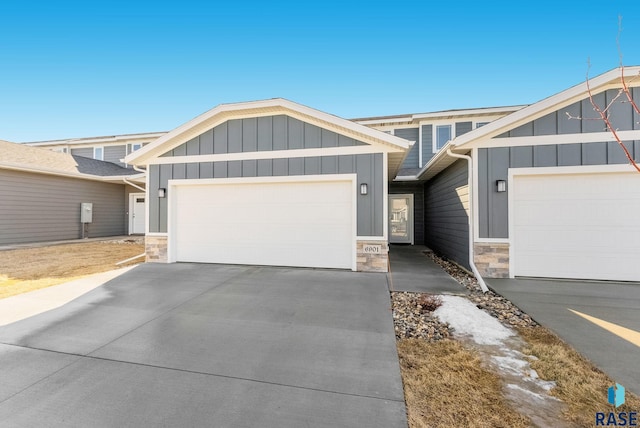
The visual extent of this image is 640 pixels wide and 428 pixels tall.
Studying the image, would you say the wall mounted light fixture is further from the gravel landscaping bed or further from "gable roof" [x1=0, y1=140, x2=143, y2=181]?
"gable roof" [x1=0, y1=140, x2=143, y2=181]

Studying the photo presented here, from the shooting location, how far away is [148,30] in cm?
982

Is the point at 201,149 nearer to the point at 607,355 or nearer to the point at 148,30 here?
the point at 148,30

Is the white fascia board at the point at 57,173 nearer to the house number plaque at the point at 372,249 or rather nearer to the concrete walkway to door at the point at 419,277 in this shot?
the house number plaque at the point at 372,249

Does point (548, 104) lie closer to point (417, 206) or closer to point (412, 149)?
point (417, 206)

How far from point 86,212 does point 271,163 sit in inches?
423

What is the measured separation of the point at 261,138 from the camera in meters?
6.63

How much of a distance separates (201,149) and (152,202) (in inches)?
78.1

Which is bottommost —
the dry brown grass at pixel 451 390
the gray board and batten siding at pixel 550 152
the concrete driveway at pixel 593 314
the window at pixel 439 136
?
the dry brown grass at pixel 451 390

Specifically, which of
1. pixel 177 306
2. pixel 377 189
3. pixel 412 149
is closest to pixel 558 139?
pixel 377 189

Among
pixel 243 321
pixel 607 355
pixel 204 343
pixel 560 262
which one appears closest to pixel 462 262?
pixel 560 262

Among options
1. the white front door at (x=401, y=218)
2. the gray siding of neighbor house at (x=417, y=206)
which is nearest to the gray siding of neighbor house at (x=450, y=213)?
the gray siding of neighbor house at (x=417, y=206)

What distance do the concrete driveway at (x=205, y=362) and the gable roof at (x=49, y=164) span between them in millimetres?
9021

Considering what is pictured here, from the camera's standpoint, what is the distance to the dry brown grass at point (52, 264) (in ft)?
17.3

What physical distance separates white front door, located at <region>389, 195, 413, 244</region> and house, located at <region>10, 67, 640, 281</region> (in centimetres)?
296
